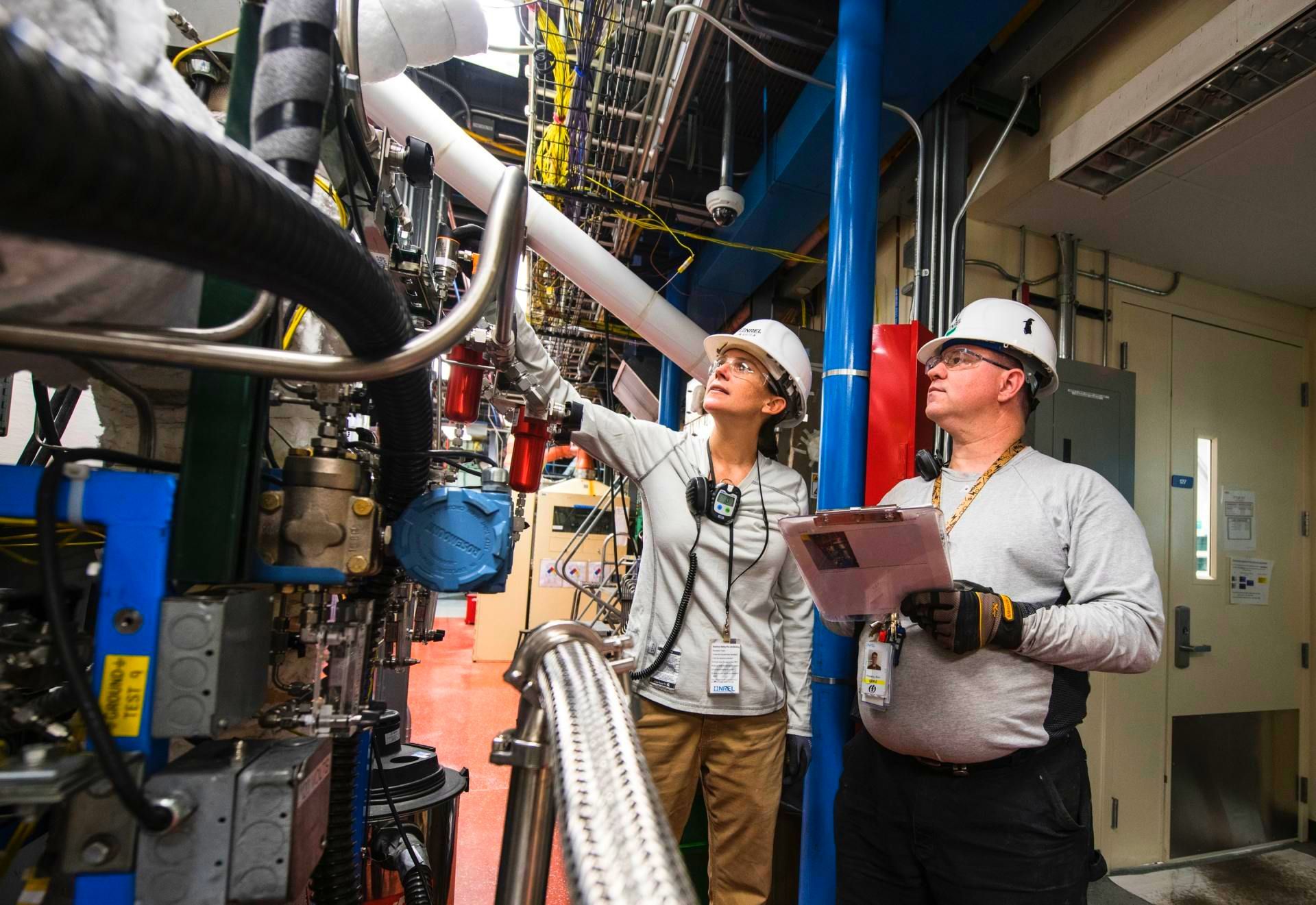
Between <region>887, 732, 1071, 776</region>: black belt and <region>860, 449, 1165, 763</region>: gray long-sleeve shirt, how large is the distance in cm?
2

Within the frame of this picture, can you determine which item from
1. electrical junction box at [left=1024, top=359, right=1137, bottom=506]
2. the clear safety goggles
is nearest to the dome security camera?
the clear safety goggles

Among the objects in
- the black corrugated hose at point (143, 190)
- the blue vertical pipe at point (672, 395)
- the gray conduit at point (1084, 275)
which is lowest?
the black corrugated hose at point (143, 190)

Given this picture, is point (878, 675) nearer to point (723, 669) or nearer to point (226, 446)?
point (723, 669)

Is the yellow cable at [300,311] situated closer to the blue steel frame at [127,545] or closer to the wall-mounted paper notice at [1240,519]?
the blue steel frame at [127,545]

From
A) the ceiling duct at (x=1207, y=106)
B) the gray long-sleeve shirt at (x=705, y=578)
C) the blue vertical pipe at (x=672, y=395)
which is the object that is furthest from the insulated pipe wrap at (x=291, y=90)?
the blue vertical pipe at (x=672, y=395)

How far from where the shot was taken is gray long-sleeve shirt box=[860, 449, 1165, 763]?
1.13 m

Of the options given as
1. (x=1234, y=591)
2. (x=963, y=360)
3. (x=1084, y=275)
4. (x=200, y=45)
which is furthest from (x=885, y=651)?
(x=1234, y=591)

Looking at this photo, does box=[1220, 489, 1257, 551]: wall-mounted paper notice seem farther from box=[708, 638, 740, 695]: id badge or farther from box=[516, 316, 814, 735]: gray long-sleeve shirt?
box=[708, 638, 740, 695]: id badge

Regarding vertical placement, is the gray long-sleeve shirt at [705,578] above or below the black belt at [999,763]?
above

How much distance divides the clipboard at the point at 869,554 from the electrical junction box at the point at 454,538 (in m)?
0.54

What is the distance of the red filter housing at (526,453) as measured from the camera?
1.52 m

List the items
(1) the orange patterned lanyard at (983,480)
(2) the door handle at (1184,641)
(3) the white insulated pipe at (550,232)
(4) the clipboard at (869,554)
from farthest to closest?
1. (2) the door handle at (1184,641)
2. (3) the white insulated pipe at (550,232)
3. (1) the orange patterned lanyard at (983,480)
4. (4) the clipboard at (869,554)

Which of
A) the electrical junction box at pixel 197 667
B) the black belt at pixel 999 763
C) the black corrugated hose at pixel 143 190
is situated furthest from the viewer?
the black belt at pixel 999 763

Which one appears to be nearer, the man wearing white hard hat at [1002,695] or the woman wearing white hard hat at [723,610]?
the man wearing white hard hat at [1002,695]
